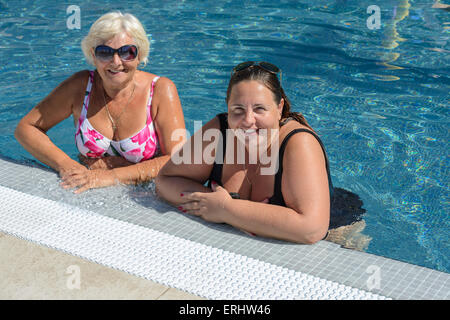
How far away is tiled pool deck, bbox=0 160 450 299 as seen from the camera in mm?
2471

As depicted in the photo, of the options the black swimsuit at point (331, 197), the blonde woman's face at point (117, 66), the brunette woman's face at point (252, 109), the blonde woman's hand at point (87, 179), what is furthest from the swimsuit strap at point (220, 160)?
the blonde woman's face at point (117, 66)

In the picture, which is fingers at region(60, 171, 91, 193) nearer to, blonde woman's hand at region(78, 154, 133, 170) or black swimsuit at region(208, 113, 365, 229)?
blonde woman's hand at region(78, 154, 133, 170)

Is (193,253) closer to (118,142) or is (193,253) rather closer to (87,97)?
(118,142)

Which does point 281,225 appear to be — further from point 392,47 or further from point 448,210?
point 392,47

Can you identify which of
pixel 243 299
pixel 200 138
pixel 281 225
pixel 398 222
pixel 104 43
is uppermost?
pixel 104 43

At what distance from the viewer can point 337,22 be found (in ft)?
27.4

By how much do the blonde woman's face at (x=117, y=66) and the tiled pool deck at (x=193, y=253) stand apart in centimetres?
76

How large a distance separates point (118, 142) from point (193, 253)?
→ 1347mm

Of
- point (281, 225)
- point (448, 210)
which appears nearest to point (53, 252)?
point (281, 225)

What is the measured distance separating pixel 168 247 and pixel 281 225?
1.99ft

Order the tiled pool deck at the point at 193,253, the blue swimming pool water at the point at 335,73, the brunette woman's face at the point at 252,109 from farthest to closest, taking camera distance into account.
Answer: the blue swimming pool water at the point at 335,73
the brunette woman's face at the point at 252,109
the tiled pool deck at the point at 193,253

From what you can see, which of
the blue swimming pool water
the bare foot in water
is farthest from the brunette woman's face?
the blue swimming pool water

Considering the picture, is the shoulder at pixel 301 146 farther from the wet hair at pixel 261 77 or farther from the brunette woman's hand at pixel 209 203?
the brunette woman's hand at pixel 209 203

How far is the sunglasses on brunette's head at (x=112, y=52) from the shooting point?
11.3 ft
